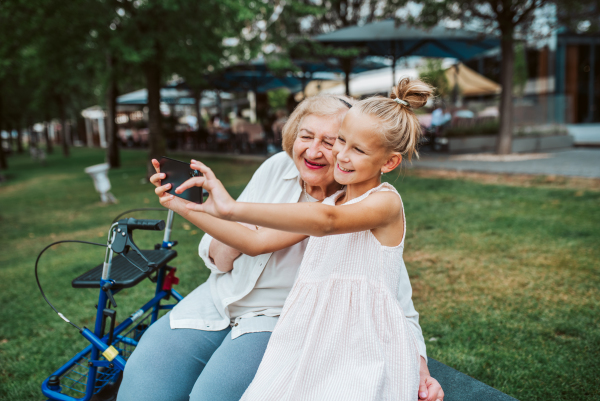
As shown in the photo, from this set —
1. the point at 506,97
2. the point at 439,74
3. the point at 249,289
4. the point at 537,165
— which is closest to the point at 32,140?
the point at 439,74

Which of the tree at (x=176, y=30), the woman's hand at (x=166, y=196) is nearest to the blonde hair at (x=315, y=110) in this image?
the woman's hand at (x=166, y=196)

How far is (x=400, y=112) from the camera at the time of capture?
147 cm

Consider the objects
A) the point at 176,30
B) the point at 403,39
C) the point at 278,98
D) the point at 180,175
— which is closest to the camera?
the point at 180,175

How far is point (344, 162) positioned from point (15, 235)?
7184 mm

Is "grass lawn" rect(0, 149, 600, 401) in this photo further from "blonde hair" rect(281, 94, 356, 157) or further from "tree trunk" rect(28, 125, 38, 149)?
"tree trunk" rect(28, 125, 38, 149)

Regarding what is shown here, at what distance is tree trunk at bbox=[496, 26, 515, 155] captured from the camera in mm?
10844

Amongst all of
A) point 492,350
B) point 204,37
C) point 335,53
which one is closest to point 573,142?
point 335,53

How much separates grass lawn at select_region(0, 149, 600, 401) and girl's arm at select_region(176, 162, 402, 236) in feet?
6.10

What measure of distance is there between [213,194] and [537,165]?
9.97m

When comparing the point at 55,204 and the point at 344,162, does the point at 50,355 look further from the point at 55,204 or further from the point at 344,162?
the point at 55,204

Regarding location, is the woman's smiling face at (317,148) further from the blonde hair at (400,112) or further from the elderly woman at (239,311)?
the blonde hair at (400,112)

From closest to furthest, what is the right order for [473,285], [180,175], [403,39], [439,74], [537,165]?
1. [180,175]
2. [473,285]
3. [537,165]
4. [403,39]
5. [439,74]

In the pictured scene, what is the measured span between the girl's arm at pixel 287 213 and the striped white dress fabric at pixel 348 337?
0.12 m

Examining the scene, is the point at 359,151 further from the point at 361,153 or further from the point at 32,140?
the point at 32,140
